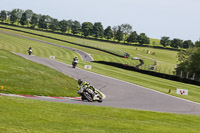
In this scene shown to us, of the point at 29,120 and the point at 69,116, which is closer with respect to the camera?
the point at 29,120

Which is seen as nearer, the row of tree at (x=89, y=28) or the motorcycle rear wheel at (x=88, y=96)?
the motorcycle rear wheel at (x=88, y=96)

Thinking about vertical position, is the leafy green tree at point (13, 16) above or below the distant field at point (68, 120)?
above

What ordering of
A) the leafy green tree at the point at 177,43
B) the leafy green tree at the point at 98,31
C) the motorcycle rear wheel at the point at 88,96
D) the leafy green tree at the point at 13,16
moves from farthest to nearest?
the leafy green tree at the point at 177,43, the leafy green tree at the point at 13,16, the leafy green tree at the point at 98,31, the motorcycle rear wheel at the point at 88,96

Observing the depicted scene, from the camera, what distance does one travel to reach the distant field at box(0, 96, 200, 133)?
843 centimetres

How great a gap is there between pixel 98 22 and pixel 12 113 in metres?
188

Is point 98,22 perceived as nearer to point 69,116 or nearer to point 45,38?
point 45,38

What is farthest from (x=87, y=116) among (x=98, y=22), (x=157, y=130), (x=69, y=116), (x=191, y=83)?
(x=98, y=22)

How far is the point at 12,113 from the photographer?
961 cm

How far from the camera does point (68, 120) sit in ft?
32.9

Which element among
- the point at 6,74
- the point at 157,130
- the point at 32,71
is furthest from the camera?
the point at 32,71

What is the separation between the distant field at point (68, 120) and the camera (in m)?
8.43

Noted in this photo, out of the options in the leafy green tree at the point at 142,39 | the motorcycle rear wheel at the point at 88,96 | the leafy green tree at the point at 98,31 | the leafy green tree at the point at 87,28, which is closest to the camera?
the motorcycle rear wheel at the point at 88,96

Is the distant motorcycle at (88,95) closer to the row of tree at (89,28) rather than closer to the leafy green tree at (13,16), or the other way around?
the row of tree at (89,28)

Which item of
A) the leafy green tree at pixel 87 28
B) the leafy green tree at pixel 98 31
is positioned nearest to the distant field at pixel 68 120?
the leafy green tree at pixel 87 28
